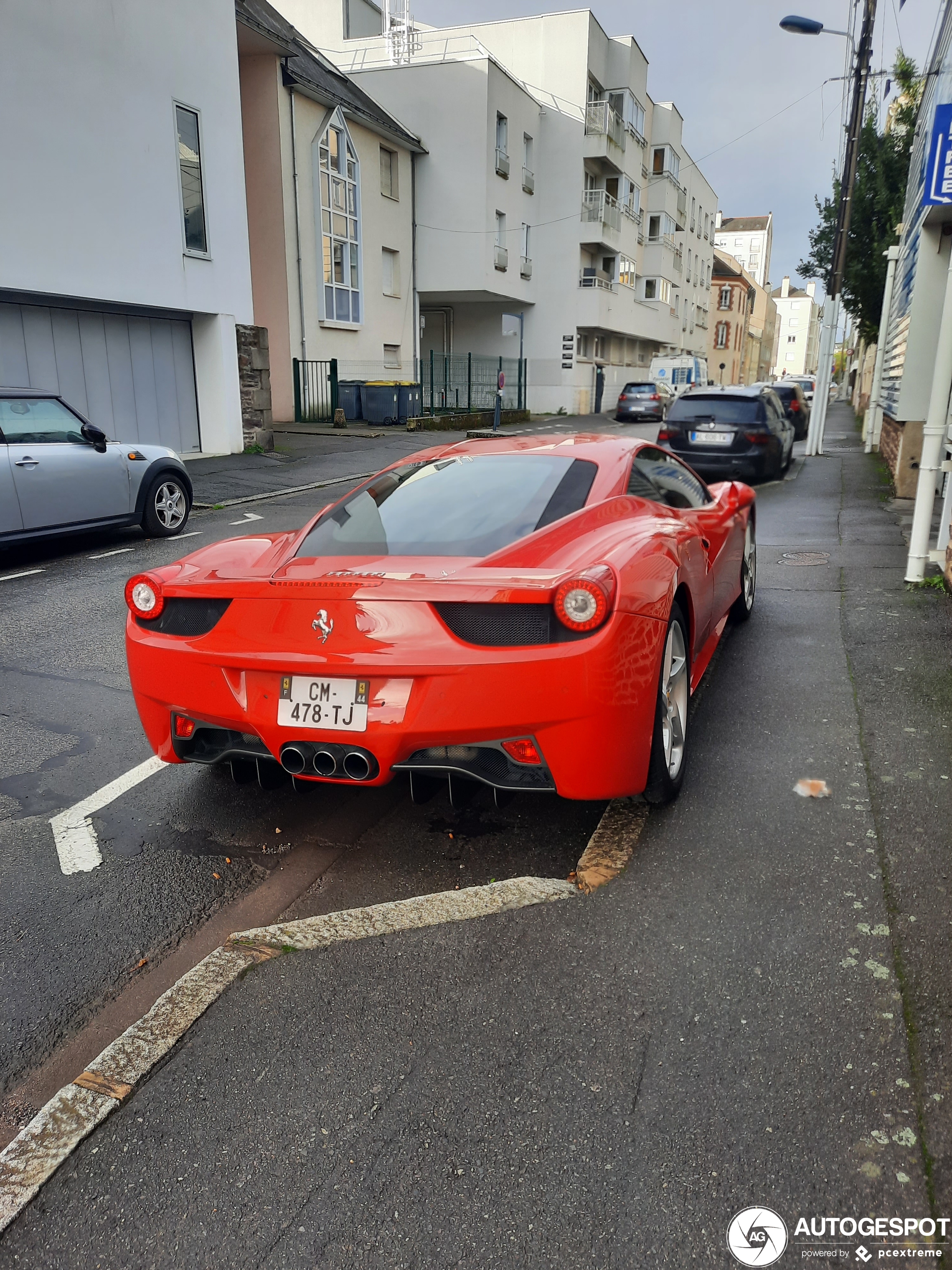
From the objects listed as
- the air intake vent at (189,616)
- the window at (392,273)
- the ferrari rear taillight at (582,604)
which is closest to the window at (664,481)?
the ferrari rear taillight at (582,604)

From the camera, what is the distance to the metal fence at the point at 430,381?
24781 mm

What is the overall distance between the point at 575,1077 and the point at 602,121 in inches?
1729

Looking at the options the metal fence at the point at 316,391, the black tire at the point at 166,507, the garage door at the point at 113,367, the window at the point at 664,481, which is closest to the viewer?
the window at the point at 664,481

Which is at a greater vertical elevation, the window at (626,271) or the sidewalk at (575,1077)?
the window at (626,271)

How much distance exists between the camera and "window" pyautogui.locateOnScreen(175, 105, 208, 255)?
15367mm

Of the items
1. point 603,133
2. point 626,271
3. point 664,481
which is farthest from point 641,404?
point 664,481

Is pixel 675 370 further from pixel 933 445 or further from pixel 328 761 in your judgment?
pixel 328 761

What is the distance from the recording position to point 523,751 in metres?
2.96

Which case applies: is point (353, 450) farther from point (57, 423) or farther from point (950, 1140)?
point (950, 1140)

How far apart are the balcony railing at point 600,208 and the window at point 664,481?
37243 millimetres

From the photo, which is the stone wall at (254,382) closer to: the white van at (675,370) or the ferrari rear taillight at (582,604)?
the ferrari rear taillight at (582,604)

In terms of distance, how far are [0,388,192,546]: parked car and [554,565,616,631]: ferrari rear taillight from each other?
23.1 ft

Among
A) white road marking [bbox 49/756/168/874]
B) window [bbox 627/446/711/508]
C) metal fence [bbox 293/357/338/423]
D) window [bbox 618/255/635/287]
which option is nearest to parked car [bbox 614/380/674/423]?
window [bbox 618/255/635/287]

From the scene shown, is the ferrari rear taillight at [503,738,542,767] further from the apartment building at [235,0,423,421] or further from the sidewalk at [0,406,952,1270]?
the apartment building at [235,0,423,421]
